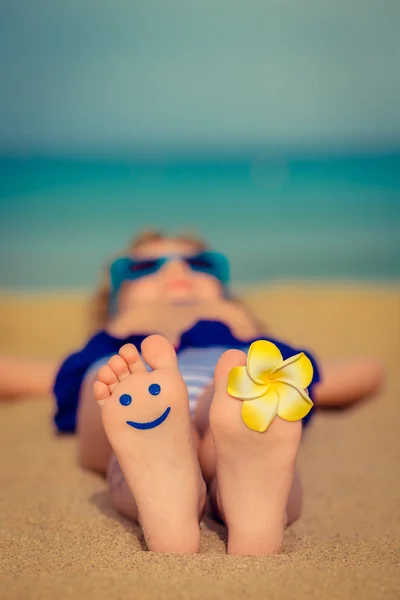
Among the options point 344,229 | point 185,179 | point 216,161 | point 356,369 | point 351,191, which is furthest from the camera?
point 216,161

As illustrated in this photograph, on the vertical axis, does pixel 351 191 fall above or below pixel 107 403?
above

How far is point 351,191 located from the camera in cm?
929

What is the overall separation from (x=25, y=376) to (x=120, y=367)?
91 cm

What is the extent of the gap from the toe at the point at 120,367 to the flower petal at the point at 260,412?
0.67 feet

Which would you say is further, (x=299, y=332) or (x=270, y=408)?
(x=299, y=332)

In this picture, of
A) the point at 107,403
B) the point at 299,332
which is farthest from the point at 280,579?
the point at 299,332

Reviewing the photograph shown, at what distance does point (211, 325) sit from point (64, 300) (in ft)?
6.91

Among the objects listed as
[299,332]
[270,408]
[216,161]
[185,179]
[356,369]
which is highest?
[216,161]

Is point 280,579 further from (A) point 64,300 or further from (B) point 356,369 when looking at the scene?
(A) point 64,300

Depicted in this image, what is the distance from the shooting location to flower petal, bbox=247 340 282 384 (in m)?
0.97

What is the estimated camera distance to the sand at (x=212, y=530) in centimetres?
78

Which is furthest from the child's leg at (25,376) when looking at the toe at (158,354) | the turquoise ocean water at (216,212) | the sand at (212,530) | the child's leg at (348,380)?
the turquoise ocean water at (216,212)

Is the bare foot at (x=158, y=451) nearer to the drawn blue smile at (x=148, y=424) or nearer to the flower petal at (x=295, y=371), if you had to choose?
the drawn blue smile at (x=148, y=424)

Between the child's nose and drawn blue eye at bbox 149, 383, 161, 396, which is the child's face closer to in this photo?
the child's nose
